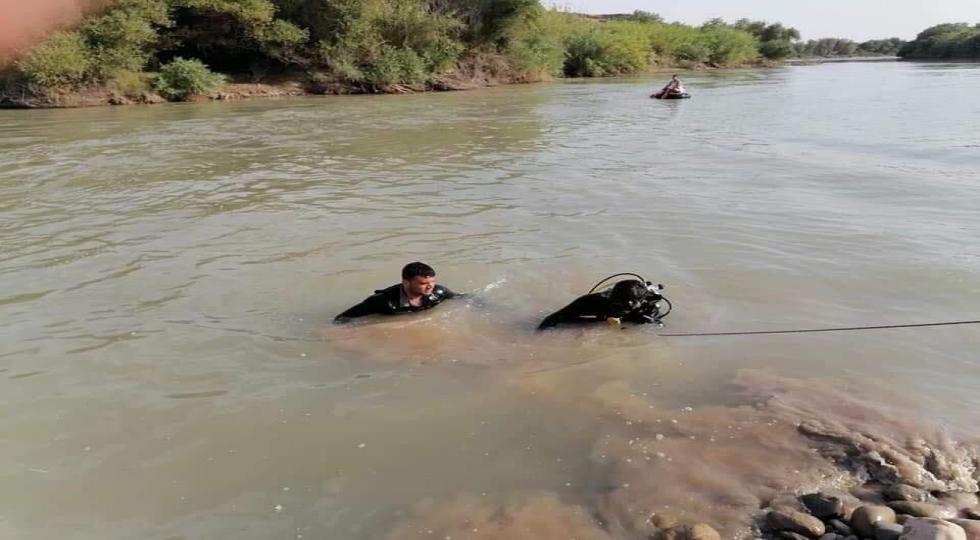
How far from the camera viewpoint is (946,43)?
84875 mm

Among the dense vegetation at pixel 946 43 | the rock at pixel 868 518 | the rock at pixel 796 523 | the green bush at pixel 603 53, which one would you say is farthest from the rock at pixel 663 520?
the dense vegetation at pixel 946 43

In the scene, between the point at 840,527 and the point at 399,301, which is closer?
the point at 840,527

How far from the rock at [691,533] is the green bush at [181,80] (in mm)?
31402

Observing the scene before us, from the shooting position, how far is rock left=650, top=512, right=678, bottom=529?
12.1 ft

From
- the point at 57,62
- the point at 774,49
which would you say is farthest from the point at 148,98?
the point at 774,49

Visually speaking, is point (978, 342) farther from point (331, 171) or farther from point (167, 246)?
point (331, 171)

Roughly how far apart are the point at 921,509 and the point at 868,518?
32cm

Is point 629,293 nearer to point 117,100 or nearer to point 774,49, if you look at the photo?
point 117,100

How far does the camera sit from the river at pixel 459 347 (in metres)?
4.04

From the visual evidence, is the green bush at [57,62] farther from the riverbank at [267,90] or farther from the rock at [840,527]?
the rock at [840,527]

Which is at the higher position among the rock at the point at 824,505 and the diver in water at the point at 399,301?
the diver in water at the point at 399,301

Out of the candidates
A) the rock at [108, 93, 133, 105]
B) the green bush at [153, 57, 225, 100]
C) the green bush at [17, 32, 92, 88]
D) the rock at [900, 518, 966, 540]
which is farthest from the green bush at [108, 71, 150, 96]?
the rock at [900, 518, 966, 540]

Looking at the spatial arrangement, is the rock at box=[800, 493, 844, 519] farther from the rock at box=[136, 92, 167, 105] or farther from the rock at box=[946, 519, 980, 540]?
the rock at box=[136, 92, 167, 105]

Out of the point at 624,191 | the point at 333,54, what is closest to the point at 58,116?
the point at 333,54
